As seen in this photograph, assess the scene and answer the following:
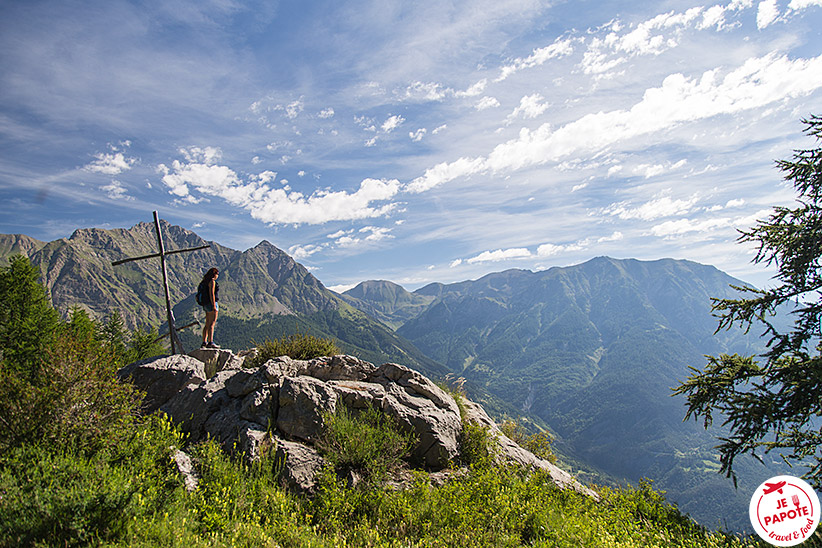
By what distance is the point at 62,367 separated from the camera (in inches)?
228

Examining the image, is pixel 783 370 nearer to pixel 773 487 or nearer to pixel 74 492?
pixel 773 487

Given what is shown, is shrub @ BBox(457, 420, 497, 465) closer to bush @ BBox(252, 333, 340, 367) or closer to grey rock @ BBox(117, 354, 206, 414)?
bush @ BBox(252, 333, 340, 367)

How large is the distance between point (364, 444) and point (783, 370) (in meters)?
10.8

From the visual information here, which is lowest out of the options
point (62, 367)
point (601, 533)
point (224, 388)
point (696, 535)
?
point (696, 535)

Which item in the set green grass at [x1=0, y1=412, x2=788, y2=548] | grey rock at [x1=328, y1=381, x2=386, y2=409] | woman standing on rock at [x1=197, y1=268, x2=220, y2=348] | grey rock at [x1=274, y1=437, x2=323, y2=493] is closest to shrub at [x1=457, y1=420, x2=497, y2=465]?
green grass at [x1=0, y1=412, x2=788, y2=548]

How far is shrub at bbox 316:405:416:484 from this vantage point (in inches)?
293

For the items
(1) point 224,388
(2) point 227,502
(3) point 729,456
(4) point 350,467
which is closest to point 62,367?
(2) point 227,502

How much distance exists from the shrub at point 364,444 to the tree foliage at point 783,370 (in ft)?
25.0

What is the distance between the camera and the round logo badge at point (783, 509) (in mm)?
6383

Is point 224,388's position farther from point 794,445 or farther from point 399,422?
point 794,445

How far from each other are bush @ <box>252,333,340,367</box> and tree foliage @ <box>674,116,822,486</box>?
11.5m

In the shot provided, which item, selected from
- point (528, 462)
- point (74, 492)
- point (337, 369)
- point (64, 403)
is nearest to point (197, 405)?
point (64, 403)

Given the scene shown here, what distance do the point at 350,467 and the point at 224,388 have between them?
415 cm

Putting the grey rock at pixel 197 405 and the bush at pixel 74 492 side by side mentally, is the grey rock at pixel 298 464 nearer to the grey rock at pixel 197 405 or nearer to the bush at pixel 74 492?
the bush at pixel 74 492
